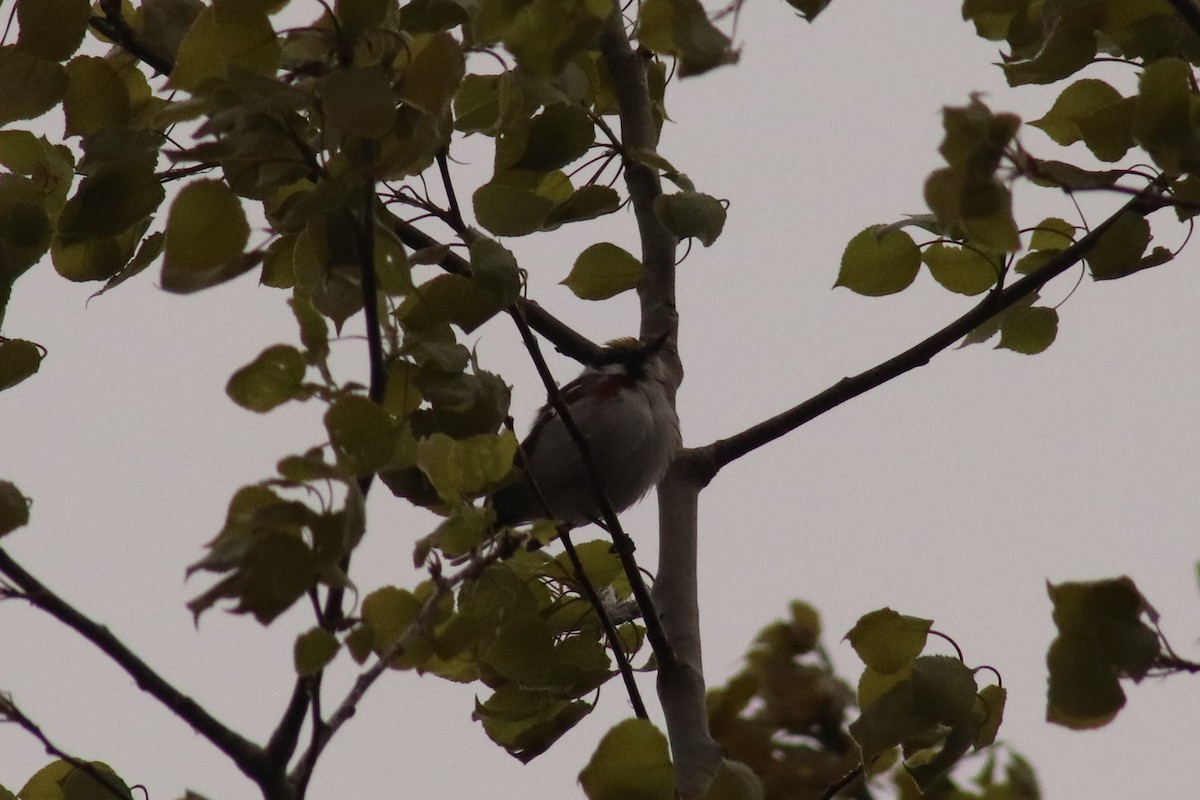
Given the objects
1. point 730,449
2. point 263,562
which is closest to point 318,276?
point 263,562

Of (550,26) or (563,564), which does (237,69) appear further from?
(563,564)

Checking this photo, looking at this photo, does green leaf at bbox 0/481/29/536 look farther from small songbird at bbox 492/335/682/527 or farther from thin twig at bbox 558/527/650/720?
small songbird at bbox 492/335/682/527

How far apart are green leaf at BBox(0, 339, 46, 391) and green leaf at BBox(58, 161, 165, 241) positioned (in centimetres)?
22

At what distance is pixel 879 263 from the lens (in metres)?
2.68

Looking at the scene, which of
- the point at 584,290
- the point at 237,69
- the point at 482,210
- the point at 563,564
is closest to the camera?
the point at 237,69

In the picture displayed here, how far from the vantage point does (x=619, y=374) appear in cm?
580

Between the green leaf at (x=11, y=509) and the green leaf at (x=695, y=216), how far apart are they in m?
1.43

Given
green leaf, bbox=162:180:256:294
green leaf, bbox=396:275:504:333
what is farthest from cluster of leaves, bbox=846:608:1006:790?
green leaf, bbox=162:180:256:294

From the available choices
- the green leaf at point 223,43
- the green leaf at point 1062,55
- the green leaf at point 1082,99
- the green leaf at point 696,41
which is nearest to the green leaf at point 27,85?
the green leaf at point 223,43

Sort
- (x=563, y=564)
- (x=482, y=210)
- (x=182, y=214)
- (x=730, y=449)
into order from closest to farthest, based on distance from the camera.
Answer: (x=182, y=214)
(x=482, y=210)
(x=563, y=564)
(x=730, y=449)

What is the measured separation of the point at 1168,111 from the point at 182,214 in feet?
5.15

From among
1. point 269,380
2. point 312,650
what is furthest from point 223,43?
point 312,650

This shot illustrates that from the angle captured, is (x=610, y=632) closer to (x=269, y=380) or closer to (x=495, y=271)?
(x=495, y=271)

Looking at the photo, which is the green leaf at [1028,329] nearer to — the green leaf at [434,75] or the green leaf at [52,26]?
the green leaf at [434,75]
